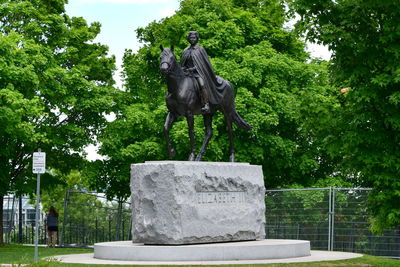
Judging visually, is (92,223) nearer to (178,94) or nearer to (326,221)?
(326,221)

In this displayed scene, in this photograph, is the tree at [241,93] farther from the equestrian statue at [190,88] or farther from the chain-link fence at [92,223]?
the equestrian statue at [190,88]

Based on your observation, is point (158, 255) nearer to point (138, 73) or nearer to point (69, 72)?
point (69, 72)

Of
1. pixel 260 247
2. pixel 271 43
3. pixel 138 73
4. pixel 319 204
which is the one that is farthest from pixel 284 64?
pixel 260 247

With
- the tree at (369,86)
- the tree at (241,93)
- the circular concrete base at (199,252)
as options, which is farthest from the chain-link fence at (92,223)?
the tree at (369,86)

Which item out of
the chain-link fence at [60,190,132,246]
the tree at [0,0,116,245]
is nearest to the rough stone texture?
the tree at [0,0,116,245]

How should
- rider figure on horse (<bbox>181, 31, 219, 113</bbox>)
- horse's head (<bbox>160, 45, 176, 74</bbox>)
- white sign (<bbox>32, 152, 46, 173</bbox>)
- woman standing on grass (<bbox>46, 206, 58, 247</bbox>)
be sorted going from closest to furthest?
horse's head (<bbox>160, 45, 176, 74</bbox>)
white sign (<bbox>32, 152, 46, 173</bbox>)
rider figure on horse (<bbox>181, 31, 219, 113</bbox>)
woman standing on grass (<bbox>46, 206, 58, 247</bbox>)

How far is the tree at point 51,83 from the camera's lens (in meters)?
29.2

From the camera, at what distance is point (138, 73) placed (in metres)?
36.5

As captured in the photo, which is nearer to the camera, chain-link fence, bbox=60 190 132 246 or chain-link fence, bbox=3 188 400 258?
chain-link fence, bbox=3 188 400 258

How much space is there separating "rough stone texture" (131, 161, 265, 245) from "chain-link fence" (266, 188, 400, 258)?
23.1 feet

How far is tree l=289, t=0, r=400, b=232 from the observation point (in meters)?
16.1

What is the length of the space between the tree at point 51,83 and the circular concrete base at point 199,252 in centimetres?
1163

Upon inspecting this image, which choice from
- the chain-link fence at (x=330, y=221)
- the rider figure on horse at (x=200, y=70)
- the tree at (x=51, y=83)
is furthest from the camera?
the tree at (x=51, y=83)

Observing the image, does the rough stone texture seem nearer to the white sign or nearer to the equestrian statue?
the equestrian statue
